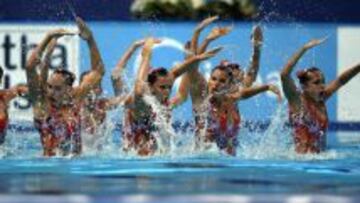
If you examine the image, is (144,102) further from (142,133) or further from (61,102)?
(61,102)

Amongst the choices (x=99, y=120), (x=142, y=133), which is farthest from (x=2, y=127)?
(x=142, y=133)

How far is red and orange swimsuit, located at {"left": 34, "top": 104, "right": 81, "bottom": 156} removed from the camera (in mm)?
7047

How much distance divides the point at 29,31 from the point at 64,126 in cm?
469

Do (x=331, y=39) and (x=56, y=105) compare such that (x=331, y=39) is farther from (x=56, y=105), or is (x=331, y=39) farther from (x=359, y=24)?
(x=56, y=105)

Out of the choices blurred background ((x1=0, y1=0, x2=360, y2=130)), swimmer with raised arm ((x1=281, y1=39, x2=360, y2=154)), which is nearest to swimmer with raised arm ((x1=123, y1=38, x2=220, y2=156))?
swimmer with raised arm ((x1=281, y1=39, x2=360, y2=154))

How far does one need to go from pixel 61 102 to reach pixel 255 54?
174 cm

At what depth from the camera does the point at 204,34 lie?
11.4 metres

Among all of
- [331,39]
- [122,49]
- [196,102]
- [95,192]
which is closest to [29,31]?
[122,49]

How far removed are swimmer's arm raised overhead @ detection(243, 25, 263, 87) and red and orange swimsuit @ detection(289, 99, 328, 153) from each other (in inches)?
24.5

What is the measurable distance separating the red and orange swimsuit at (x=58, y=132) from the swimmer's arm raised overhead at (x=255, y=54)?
1.59m

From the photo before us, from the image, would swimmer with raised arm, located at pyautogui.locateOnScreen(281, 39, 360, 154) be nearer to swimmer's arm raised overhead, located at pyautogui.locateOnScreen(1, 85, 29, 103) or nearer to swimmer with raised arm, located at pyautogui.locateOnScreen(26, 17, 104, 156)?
swimmer with raised arm, located at pyautogui.locateOnScreen(26, 17, 104, 156)

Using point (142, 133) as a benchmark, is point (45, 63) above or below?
above

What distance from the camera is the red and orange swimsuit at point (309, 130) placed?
7.30 meters

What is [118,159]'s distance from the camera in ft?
22.3
